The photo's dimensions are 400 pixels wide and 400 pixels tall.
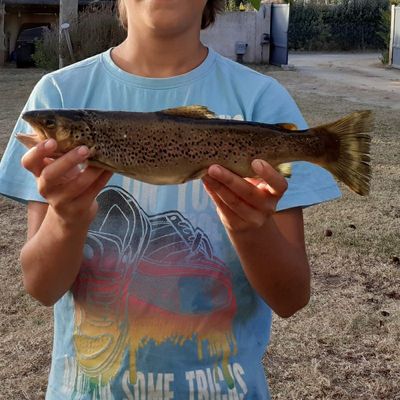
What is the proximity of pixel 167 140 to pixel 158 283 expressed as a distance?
48cm

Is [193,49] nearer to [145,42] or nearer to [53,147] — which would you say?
[145,42]

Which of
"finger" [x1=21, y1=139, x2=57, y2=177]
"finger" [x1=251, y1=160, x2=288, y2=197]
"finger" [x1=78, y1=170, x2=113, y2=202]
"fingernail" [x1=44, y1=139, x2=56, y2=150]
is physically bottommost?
"finger" [x1=78, y1=170, x2=113, y2=202]

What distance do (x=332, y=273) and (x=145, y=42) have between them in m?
3.75

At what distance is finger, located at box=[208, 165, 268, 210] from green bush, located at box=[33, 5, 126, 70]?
853 inches

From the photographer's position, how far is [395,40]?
89.2ft

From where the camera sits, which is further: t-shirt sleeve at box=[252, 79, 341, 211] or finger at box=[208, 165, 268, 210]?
t-shirt sleeve at box=[252, 79, 341, 211]

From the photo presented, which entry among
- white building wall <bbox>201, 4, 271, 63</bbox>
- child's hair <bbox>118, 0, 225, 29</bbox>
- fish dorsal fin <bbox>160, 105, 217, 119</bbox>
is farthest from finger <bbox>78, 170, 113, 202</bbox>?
white building wall <bbox>201, 4, 271, 63</bbox>

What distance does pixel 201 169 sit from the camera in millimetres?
1918

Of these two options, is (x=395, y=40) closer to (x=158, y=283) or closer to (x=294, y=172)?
(x=294, y=172)

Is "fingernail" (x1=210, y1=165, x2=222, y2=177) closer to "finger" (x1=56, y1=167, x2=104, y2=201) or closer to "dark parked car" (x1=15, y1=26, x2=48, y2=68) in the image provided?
"finger" (x1=56, y1=167, x2=104, y2=201)

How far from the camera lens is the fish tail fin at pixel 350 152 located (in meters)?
2.00

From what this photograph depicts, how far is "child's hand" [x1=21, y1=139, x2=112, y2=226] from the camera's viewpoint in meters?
1.74

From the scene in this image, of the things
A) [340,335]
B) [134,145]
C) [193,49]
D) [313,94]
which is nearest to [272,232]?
[134,145]

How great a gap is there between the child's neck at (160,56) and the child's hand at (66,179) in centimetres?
53
